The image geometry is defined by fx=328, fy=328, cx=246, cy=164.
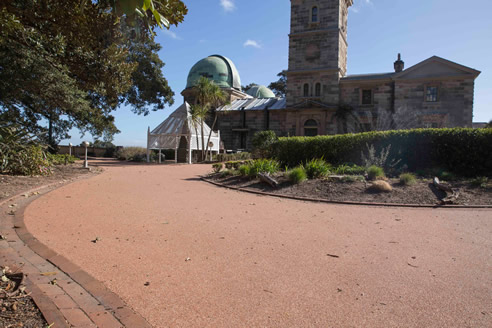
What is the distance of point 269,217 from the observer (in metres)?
6.57

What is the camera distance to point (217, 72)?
3878cm

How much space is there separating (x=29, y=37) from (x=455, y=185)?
40.9 ft

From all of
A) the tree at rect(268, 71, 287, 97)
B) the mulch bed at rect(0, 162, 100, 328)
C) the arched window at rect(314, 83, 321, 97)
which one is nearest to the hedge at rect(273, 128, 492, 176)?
the mulch bed at rect(0, 162, 100, 328)

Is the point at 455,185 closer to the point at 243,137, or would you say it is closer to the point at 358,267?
the point at 358,267

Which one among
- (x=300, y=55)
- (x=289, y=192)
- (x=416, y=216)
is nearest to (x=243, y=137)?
(x=300, y=55)

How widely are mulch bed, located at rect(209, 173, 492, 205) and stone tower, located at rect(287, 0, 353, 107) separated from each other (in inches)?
806

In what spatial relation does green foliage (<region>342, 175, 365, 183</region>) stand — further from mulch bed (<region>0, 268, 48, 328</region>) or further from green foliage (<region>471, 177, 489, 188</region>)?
mulch bed (<region>0, 268, 48, 328</region>)

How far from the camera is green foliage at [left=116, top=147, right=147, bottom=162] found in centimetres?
2675

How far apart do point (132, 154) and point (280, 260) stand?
26.8 m

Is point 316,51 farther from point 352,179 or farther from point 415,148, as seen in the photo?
point 352,179

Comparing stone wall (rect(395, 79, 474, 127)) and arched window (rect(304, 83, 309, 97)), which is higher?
arched window (rect(304, 83, 309, 97))

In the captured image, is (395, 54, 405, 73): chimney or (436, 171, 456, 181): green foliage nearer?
(436, 171, 456, 181): green foliage

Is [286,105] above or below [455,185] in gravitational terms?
above

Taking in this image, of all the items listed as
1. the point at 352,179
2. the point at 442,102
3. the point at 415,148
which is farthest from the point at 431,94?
the point at 352,179
